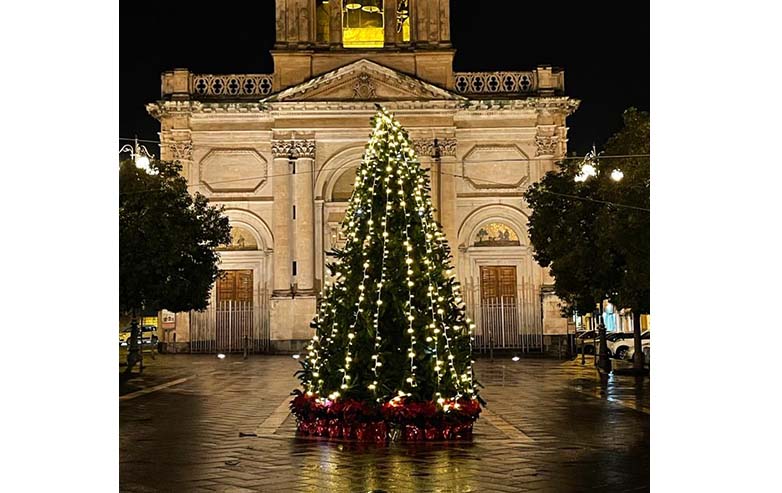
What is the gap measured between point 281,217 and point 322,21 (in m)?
8.58

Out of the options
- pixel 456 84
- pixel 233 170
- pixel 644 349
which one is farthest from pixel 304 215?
pixel 644 349

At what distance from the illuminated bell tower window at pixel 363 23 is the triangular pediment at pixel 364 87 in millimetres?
2710

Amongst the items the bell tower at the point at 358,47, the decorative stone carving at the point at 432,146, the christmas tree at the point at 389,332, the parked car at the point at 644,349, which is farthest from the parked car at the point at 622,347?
the christmas tree at the point at 389,332

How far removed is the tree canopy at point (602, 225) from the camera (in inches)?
851

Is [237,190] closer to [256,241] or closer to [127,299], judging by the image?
[256,241]

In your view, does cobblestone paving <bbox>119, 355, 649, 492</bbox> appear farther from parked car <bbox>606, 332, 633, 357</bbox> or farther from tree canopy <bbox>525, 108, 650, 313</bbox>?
parked car <bbox>606, 332, 633, 357</bbox>

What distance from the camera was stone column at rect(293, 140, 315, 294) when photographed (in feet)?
131

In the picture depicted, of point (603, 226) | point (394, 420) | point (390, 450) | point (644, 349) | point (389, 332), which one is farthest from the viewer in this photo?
point (644, 349)

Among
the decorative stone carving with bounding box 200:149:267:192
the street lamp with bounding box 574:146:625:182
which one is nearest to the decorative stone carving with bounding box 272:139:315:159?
the decorative stone carving with bounding box 200:149:267:192

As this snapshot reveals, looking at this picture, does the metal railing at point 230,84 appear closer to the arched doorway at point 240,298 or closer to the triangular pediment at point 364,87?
the triangular pediment at point 364,87

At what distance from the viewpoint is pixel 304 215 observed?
4016 cm

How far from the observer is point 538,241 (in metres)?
30.0

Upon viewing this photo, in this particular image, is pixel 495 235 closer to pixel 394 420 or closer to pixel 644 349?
pixel 644 349
